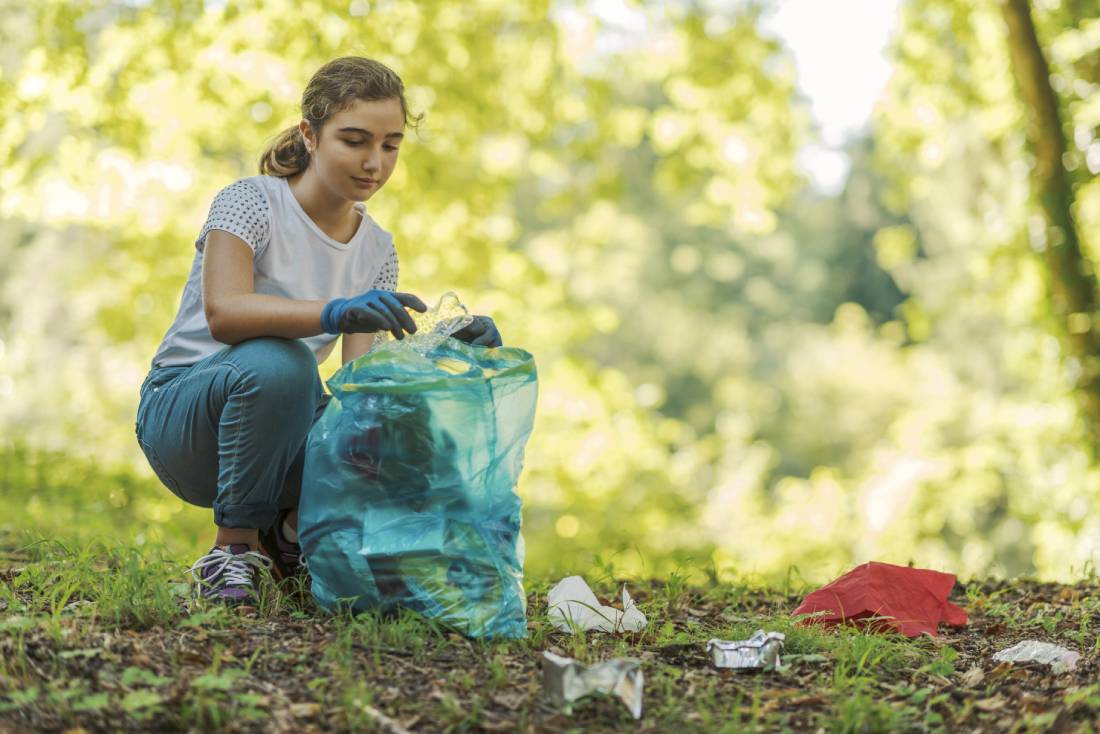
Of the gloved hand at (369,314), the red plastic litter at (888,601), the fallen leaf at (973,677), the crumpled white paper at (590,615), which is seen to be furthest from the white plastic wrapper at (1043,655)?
the gloved hand at (369,314)

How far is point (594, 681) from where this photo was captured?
6.22ft

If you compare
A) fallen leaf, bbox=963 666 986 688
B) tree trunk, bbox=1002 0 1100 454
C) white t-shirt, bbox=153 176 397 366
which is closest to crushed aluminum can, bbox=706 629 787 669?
fallen leaf, bbox=963 666 986 688

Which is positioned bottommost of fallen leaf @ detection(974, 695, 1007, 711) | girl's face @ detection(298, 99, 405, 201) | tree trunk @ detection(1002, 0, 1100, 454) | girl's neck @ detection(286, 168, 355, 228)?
fallen leaf @ detection(974, 695, 1007, 711)

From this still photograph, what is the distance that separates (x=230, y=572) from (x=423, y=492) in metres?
0.52

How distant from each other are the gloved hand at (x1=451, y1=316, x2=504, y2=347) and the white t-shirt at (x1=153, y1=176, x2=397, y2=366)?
1.17ft

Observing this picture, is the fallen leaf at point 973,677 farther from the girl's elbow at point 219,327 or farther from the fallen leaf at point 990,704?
the girl's elbow at point 219,327

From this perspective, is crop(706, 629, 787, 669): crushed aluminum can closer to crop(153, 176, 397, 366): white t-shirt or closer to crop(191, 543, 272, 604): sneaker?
crop(191, 543, 272, 604): sneaker

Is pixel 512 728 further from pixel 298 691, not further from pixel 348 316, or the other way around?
pixel 348 316

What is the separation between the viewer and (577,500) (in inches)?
384

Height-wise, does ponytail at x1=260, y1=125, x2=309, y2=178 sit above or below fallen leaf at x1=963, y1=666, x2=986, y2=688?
above

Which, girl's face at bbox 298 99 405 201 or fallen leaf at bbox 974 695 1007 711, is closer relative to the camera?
fallen leaf at bbox 974 695 1007 711

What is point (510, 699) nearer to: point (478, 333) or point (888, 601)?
point (478, 333)

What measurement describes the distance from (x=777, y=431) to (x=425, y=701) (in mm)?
22044

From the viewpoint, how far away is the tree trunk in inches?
231
